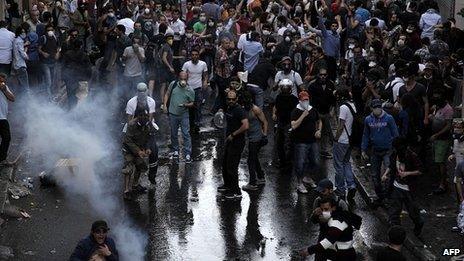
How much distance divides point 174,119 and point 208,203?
2.66m

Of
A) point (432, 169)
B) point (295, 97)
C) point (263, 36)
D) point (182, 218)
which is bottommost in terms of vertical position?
point (182, 218)

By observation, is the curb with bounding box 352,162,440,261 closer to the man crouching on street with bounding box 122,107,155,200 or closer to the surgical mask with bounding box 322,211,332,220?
the surgical mask with bounding box 322,211,332,220

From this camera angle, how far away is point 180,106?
1770 cm

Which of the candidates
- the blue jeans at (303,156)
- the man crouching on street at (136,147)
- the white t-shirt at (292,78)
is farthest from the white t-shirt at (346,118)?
the man crouching on street at (136,147)

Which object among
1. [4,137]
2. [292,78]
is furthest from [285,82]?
→ [4,137]

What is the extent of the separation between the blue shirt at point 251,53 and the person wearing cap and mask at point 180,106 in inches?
153

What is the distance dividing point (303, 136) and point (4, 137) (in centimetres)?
485

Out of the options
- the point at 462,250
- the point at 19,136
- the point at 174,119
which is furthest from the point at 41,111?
the point at 462,250

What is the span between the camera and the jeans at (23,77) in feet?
69.8

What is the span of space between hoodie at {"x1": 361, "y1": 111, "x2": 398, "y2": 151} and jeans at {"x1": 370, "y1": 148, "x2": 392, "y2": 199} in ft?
Answer: 0.32

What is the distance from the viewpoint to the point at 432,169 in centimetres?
1736

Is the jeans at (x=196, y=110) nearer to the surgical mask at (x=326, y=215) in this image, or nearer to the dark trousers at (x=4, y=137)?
the dark trousers at (x=4, y=137)

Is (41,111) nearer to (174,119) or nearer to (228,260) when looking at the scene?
(174,119)

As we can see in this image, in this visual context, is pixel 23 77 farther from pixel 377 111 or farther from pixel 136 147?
pixel 377 111
